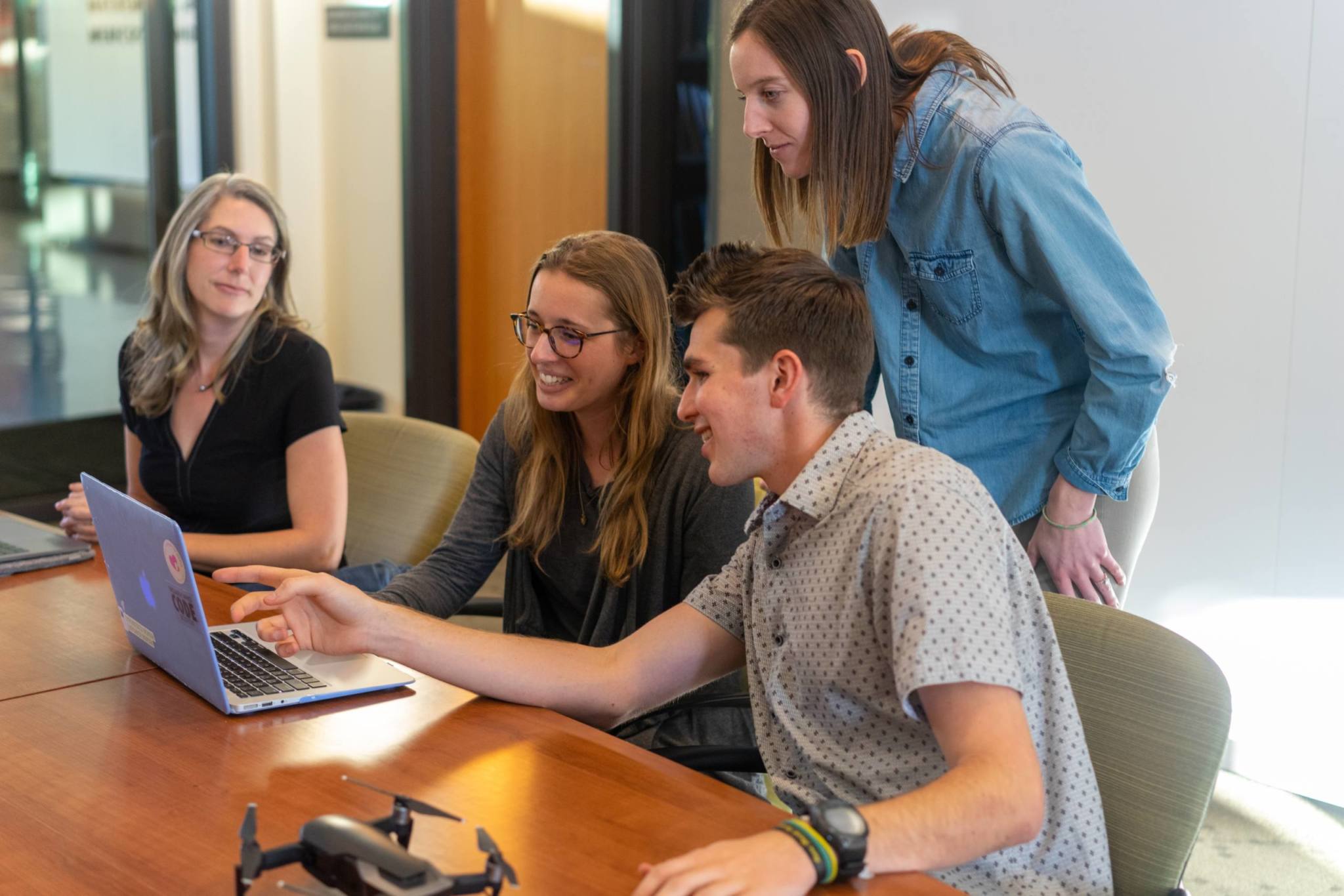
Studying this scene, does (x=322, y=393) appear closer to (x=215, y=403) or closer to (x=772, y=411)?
(x=215, y=403)

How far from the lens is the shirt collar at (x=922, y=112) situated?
1.79 metres

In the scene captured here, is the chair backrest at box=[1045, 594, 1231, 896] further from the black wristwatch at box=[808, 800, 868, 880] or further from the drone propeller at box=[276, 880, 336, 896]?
the drone propeller at box=[276, 880, 336, 896]

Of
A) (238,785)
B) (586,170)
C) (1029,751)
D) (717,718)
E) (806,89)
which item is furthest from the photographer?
(586,170)

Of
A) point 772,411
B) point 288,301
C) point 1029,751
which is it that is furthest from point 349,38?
point 1029,751

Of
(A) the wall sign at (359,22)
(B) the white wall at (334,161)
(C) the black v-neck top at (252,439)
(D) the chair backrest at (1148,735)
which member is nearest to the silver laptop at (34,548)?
(C) the black v-neck top at (252,439)

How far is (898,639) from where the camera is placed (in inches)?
49.9

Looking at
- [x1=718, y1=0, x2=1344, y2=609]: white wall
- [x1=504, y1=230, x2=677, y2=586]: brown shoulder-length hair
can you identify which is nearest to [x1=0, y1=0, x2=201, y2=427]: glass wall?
[x1=718, y1=0, x2=1344, y2=609]: white wall

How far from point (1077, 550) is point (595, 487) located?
728 mm

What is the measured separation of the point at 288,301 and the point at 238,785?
5.44ft

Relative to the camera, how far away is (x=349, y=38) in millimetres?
5062

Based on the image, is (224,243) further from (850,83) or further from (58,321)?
(58,321)

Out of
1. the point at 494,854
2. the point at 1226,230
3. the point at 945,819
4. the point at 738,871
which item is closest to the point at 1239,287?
the point at 1226,230

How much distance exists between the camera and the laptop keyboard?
5.20 ft

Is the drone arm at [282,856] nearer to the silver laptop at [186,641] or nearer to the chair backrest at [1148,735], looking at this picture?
the silver laptop at [186,641]
